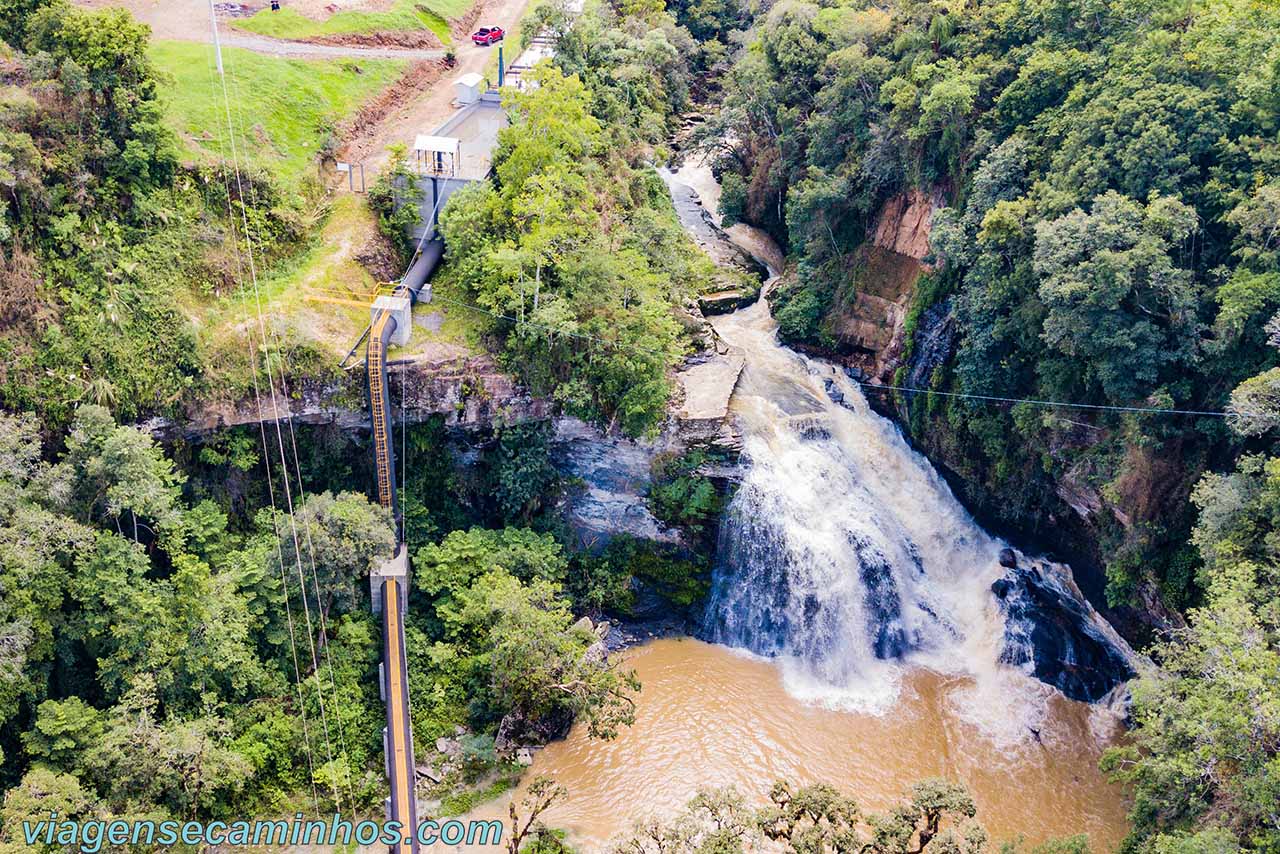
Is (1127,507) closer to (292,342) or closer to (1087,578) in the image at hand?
(1087,578)

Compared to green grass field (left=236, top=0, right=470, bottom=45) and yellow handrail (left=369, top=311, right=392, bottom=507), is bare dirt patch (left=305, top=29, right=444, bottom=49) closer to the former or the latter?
green grass field (left=236, top=0, right=470, bottom=45)

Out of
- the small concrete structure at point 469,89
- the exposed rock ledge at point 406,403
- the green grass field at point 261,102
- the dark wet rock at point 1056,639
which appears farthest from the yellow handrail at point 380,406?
the dark wet rock at point 1056,639

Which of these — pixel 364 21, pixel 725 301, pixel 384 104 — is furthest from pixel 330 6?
pixel 725 301

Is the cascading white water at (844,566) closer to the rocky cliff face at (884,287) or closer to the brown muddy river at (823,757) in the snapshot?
the brown muddy river at (823,757)

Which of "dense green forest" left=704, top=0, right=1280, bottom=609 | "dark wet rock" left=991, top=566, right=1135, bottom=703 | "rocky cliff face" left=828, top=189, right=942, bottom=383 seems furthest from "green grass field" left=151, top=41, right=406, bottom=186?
"dark wet rock" left=991, top=566, right=1135, bottom=703

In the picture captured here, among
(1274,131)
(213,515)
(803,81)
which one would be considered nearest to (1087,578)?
(1274,131)

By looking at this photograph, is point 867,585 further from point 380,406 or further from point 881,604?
point 380,406
